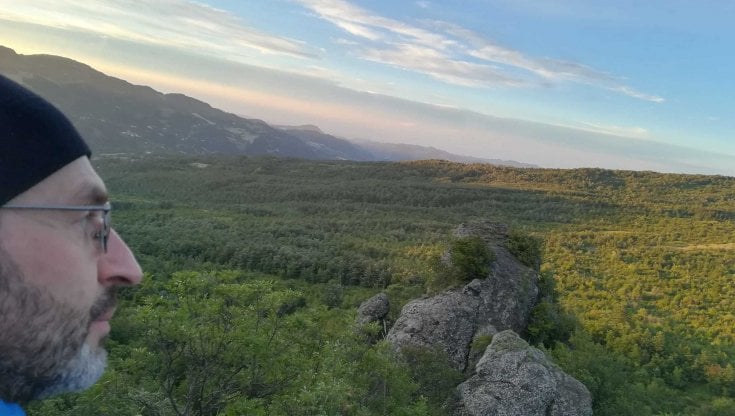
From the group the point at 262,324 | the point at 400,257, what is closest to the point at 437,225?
the point at 400,257

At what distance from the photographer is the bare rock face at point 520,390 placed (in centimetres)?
1240

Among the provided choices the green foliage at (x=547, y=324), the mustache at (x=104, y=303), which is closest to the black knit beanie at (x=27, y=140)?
the mustache at (x=104, y=303)

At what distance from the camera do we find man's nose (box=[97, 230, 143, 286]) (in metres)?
1.79

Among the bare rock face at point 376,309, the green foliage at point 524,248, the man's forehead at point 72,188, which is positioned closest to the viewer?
the man's forehead at point 72,188

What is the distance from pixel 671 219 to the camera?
68.9 metres

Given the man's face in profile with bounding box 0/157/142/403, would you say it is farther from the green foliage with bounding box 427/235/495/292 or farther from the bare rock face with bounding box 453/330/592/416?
the green foliage with bounding box 427/235/495/292

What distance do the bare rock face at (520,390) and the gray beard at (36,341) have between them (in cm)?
1234

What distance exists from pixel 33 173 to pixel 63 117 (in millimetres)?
249

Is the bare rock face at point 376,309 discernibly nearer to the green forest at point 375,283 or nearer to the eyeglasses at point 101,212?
the green forest at point 375,283

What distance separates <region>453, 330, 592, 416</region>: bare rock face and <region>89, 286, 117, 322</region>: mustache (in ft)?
40.3

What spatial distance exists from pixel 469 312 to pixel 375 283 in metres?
21.2

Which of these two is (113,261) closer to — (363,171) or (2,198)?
(2,198)

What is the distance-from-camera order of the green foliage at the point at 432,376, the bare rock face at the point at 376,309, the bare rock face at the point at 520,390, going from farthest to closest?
1. the bare rock face at the point at 376,309
2. the green foliage at the point at 432,376
3. the bare rock face at the point at 520,390

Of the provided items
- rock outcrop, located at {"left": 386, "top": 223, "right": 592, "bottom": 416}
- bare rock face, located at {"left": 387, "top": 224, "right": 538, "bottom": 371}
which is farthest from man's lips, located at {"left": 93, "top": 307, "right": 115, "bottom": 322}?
bare rock face, located at {"left": 387, "top": 224, "right": 538, "bottom": 371}
